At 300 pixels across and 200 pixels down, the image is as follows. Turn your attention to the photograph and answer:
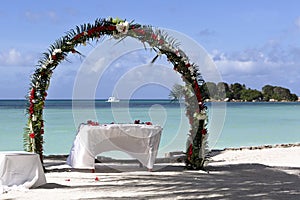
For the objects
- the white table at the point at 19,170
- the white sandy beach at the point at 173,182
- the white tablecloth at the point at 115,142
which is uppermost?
the white tablecloth at the point at 115,142

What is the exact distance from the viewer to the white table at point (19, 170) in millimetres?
7340

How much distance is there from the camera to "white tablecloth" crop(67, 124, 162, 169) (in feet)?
30.0

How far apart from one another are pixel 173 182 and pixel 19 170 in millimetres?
2267

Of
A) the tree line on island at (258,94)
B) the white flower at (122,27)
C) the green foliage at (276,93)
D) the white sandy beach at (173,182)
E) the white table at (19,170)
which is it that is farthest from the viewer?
the green foliage at (276,93)

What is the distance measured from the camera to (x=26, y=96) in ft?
31.0

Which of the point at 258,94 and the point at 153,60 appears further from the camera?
the point at 258,94

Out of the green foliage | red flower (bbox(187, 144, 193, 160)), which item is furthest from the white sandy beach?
the green foliage

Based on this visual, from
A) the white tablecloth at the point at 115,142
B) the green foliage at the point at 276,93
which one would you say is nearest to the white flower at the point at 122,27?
the white tablecloth at the point at 115,142

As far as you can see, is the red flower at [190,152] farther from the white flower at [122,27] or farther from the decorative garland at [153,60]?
the white flower at [122,27]

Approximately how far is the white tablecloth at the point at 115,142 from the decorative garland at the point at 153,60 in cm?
69

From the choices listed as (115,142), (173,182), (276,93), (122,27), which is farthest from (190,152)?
(276,93)

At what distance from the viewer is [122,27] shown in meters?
9.34

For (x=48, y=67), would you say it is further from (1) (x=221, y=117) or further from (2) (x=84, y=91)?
(1) (x=221, y=117)

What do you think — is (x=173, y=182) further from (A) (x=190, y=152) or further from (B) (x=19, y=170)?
(B) (x=19, y=170)
